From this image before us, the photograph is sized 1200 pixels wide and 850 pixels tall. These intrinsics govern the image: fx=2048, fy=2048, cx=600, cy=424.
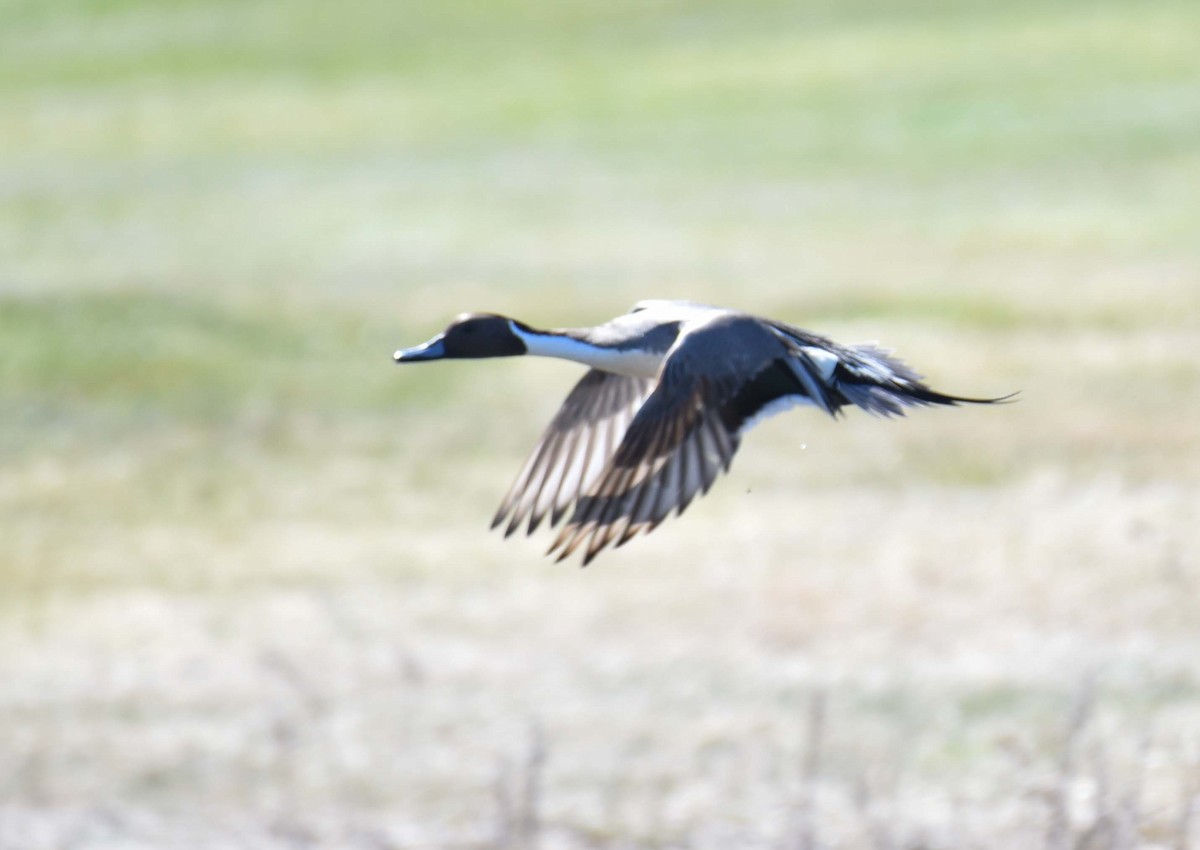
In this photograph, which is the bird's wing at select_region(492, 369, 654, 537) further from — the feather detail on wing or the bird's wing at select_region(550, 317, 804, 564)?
the feather detail on wing

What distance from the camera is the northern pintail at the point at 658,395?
548 centimetres

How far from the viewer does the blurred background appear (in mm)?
8727

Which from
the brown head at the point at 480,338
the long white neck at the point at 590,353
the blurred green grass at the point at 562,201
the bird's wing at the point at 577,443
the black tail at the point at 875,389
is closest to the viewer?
the long white neck at the point at 590,353

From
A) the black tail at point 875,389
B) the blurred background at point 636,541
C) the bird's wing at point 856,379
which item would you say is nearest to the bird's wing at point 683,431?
the bird's wing at point 856,379

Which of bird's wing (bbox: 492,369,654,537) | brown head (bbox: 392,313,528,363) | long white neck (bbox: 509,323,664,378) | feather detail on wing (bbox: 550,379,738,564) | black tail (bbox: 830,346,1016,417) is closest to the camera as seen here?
feather detail on wing (bbox: 550,379,738,564)

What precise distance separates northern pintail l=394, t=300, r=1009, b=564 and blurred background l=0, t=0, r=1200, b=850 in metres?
1.09

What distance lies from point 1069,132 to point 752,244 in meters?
5.81

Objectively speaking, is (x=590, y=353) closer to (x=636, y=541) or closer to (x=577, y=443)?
(x=577, y=443)

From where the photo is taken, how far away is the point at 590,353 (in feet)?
19.6

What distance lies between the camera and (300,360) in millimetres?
16250

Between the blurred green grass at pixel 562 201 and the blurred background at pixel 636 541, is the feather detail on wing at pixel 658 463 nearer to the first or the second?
the blurred background at pixel 636 541

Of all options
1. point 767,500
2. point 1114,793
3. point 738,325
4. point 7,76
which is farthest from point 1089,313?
point 7,76

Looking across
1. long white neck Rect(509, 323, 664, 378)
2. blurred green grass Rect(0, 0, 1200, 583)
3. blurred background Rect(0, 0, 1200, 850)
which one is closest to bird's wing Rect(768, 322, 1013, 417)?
long white neck Rect(509, 323, 664, 378)

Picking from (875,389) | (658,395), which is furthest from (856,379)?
(658,395)
